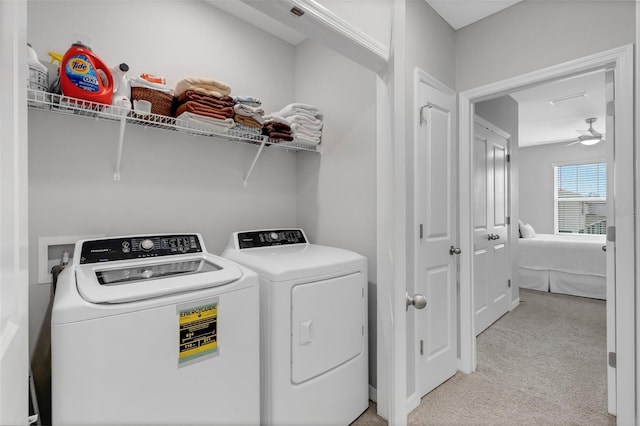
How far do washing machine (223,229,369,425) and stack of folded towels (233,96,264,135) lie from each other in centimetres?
74

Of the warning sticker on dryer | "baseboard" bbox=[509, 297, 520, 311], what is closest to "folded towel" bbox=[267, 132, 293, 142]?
the warning sticker on dryer

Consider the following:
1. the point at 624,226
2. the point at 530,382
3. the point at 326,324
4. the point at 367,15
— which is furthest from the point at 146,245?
the point at 530,382

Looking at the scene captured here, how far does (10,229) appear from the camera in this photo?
1.45 feet

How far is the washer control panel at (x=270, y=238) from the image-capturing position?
197cm

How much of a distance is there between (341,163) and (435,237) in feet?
2.67

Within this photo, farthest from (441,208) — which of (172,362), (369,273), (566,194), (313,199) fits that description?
(566,194)

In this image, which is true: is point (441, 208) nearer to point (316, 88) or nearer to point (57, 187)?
point (316, 88)

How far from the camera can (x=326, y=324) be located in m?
1.59

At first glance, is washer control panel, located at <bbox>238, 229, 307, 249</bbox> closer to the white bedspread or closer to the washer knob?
the washer knob

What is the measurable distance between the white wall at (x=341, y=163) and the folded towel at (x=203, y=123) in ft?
2.48

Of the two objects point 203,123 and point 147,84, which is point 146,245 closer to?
point 203,123

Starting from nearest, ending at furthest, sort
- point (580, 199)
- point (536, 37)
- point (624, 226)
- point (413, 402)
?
point (624, 226) < point (413, 402) < point (536, 37) < point (580, 199)

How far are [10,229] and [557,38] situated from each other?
2673mm

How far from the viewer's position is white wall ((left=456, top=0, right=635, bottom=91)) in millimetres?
1761
